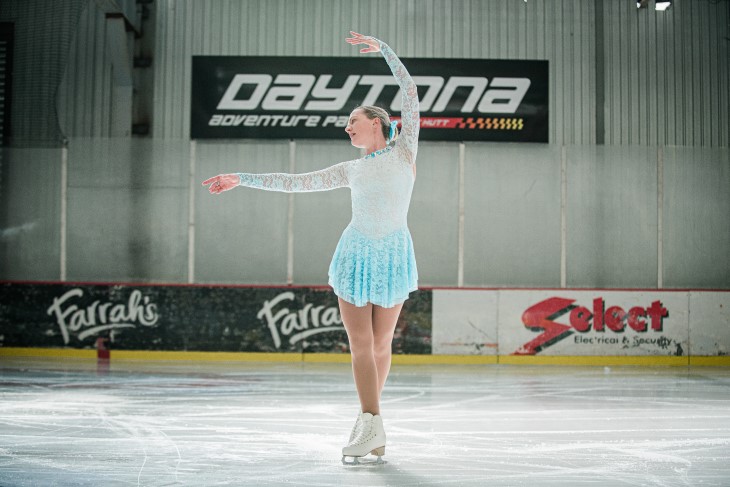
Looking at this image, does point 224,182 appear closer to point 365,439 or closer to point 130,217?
point 365,439

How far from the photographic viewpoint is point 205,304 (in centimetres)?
981

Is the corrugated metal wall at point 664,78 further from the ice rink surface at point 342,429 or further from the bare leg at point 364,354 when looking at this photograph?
the bare leg at point 364,354

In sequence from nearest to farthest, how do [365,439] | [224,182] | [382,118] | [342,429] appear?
[365,439], [224,182], [382,118], [342,429]

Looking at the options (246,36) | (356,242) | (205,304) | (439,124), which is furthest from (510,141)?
(356,242)

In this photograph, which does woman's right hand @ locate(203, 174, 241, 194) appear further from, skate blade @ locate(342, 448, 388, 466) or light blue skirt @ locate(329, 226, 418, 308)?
skate blade @ locate(342, 448, 388, 466)

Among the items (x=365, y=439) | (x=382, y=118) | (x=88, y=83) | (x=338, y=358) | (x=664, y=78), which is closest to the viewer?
(x=365, y=439)

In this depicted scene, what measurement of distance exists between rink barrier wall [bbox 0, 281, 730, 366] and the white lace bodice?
6458 millimetres

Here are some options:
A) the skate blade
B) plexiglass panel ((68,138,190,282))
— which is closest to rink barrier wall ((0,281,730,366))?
plexiglass panel ((68,138,190,282))

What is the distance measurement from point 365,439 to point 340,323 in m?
6.65

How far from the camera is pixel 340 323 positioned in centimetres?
977

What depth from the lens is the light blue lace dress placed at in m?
3.17

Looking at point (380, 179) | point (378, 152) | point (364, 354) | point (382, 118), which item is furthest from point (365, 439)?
point (382, 118)

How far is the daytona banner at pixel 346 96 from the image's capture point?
36.6 feet

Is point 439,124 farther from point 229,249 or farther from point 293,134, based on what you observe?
point 229,249
